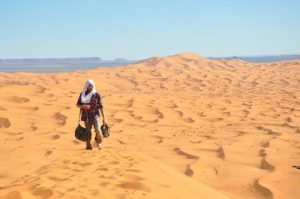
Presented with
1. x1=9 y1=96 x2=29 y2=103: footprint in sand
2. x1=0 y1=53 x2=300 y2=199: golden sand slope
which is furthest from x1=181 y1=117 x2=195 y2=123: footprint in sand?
x1=9 y1=96 x2=29 y2=103: footprint in sand

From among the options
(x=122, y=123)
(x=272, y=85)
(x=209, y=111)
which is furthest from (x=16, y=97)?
(x=272, y=85)

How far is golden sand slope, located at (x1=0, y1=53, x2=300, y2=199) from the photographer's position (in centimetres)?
531

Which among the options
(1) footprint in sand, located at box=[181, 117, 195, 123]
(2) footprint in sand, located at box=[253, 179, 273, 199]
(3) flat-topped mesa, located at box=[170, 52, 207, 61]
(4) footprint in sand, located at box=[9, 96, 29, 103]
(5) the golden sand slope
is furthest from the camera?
(3) flat-topped mesa, located at box=[170, 52, 207, 61]

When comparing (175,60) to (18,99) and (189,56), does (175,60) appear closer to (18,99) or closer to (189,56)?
(189,56)

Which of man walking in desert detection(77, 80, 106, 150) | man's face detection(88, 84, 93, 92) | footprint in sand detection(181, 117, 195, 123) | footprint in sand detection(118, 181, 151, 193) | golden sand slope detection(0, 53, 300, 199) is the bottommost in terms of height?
footprint in sand detection(181, 117, 195, 123)

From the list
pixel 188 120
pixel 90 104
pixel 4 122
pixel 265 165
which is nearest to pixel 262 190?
pixel 265 165

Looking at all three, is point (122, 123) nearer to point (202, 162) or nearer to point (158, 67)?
point (202, 162)

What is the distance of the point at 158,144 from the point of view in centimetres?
1030

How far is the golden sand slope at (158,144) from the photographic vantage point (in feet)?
17.4

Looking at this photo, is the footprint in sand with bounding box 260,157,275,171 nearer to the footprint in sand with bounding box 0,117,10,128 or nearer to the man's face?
the man's face

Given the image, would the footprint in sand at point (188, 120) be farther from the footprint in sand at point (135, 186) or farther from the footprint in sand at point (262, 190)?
the footprint in sand at point (135, 186)

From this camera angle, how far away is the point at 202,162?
847 centimetres

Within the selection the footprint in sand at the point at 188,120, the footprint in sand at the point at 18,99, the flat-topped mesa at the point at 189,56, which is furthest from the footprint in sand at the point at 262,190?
the flat-topped mesa at the point at 189,56

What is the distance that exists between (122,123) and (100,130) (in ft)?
16.3
